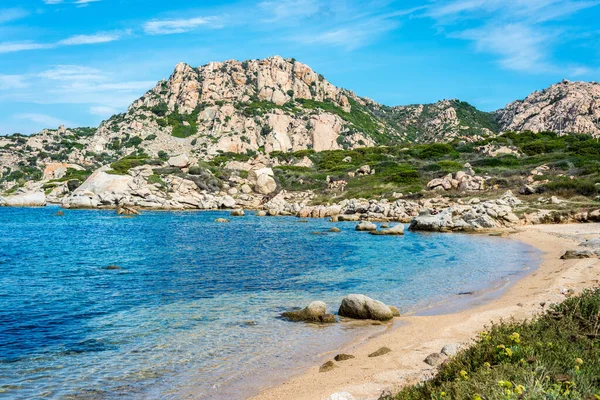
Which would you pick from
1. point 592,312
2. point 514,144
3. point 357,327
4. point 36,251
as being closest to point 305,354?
point 357,327

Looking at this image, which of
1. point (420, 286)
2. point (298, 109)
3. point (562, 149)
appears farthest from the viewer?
point (298, 109)

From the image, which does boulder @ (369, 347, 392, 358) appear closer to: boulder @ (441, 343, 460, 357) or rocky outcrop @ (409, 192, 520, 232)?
boulder @ (441, 343, 460, 357)

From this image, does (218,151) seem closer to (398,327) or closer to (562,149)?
(562,149)

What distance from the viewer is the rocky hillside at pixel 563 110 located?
397 ft

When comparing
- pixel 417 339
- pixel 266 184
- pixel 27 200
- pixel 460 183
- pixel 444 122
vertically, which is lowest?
pixel 417 339

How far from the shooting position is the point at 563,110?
129m

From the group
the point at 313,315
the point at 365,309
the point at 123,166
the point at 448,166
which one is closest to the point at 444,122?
the point at 448,166

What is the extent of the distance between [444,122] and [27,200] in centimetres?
14593

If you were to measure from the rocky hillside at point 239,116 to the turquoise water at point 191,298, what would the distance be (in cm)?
9940

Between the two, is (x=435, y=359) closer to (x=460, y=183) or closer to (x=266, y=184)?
(x=460, y=183)

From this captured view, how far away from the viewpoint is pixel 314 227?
48.6 metres

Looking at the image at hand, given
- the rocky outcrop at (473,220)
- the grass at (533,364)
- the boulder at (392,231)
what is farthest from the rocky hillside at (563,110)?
the grass at (533,364)

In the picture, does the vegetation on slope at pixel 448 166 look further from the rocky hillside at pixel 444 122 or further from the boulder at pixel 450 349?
the boulder at pixel 450 349

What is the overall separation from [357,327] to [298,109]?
462ft
